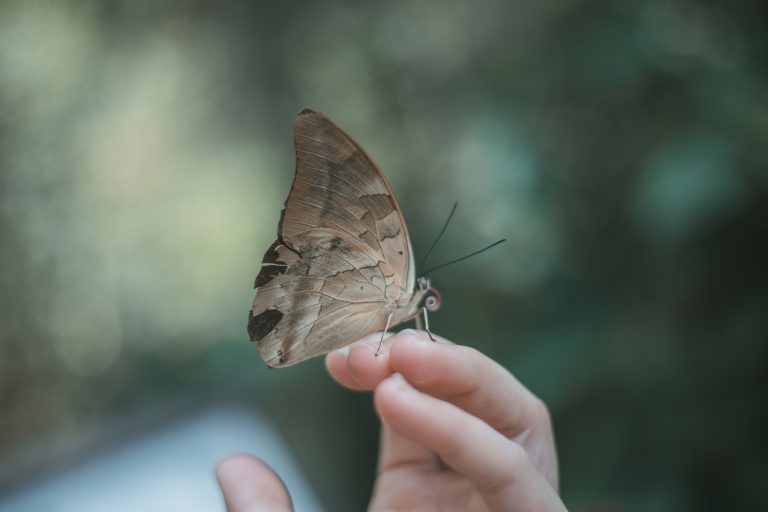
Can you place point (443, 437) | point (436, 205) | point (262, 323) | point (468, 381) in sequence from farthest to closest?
point (436, 205), point (262, 323), point (468, 381), point (443, 437)

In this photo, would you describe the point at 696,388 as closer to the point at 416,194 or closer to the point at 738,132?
the point at 738,132

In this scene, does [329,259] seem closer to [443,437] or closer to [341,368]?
[341,368]

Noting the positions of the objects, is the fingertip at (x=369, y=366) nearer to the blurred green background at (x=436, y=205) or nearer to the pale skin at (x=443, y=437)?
the pale skin at (x=443, y=437)

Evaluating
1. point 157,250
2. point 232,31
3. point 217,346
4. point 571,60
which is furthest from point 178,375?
point 571,60

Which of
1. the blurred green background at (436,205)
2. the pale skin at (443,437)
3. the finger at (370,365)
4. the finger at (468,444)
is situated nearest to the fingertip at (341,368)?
the pale skin at (443,437)

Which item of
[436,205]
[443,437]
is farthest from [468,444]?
[436,205]

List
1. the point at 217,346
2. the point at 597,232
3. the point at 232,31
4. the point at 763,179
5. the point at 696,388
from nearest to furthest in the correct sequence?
1. the point at 763,179
2. the point at 696,388
3. the point at 597,232
4. the point at 217,346
5. the point at 232,31
